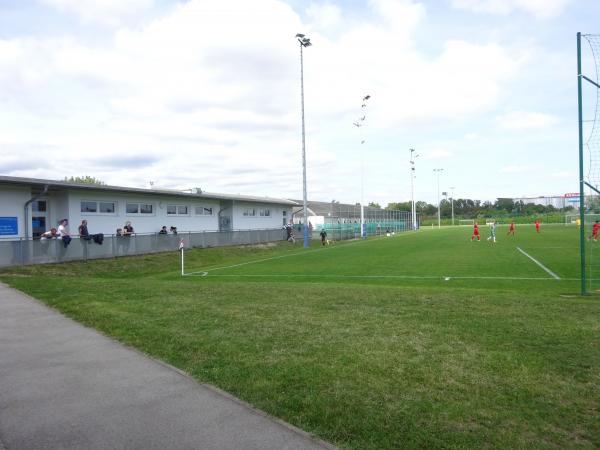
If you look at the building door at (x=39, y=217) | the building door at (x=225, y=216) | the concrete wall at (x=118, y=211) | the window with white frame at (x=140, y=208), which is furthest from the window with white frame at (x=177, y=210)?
the building door at (x=39, y=217)

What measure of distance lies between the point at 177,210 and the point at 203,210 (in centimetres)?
330

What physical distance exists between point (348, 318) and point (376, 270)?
12.4 metres

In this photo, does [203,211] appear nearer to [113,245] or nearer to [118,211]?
[118,211]

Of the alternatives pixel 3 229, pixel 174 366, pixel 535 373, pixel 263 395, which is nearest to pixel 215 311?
pixel 174 366

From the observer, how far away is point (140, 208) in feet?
99.5

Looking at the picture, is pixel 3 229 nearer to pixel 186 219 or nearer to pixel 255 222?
pixel 186 219

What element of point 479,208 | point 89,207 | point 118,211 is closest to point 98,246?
point 89,207

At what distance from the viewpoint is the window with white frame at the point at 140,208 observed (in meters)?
29.4

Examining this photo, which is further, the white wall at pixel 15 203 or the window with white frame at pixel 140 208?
the window with white frame at pixel 140 208

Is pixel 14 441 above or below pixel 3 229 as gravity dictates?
below

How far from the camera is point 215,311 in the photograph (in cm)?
912

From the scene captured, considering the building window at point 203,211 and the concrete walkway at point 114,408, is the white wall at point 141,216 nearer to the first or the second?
the building window at point 203,211

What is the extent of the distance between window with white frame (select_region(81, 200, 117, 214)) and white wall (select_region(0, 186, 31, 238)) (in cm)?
333

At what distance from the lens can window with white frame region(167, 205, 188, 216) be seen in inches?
1304
